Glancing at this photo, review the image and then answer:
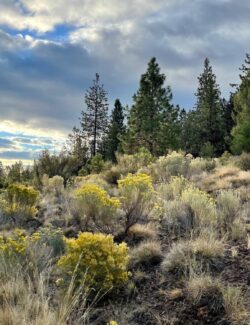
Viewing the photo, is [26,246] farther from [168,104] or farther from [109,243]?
[168,104]

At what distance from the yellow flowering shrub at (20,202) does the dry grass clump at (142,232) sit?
161 inches

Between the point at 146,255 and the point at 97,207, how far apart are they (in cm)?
222

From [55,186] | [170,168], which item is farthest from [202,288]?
[55,186]

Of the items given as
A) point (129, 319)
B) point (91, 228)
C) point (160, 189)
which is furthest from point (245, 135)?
point (129, 319)

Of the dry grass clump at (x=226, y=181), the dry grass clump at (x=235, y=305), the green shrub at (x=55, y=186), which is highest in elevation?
the dry grass clump at (x=226, y=181)

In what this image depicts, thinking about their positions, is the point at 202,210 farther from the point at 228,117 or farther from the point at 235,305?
the point at 228,117

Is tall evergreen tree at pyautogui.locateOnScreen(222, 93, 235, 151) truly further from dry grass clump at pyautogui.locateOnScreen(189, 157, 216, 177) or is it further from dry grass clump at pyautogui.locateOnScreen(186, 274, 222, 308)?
dry grass clump at pyautogui.locateOnScreen(186, 274, 222, 308)

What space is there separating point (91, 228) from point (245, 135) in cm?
1745

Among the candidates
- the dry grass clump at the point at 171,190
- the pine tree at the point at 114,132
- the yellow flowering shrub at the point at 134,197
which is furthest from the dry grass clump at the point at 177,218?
the pine tree at the point at 114,132

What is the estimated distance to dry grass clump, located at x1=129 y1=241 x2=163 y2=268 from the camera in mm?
6742

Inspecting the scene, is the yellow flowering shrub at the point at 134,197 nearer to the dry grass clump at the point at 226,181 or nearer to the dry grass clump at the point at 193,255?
the dry grass clump at the point at 193,255

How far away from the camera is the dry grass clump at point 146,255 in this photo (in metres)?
6.74

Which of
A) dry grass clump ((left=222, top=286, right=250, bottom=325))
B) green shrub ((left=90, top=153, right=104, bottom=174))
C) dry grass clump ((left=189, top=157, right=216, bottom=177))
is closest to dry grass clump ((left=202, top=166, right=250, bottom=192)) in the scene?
dry grass clump ((left=189, top=157, right=216, bottom=177))

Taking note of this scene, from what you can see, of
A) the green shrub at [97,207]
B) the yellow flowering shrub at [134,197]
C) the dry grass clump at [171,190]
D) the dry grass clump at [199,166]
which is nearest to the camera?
the green shrub at [97,207]
